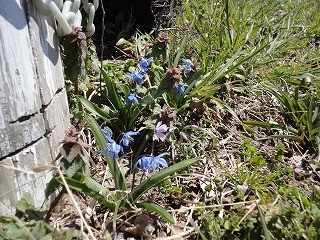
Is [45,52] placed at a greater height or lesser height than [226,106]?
greater

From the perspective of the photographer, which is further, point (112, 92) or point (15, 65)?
point (112, 92)

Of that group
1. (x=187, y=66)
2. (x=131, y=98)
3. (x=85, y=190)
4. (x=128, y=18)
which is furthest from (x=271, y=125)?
(x=128, y=18)

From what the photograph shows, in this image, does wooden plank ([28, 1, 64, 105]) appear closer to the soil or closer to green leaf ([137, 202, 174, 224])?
green leaf ([137, 202, 174, 224])

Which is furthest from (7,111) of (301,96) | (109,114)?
(301,96)

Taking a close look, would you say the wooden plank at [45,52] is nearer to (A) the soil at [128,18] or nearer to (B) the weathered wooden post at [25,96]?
(B) the weathered wooden post at [25,96]

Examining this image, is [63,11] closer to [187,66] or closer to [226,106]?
[187,66]

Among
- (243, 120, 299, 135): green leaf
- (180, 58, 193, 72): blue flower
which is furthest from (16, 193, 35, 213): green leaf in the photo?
(243, 120, 299, 135): green leaf

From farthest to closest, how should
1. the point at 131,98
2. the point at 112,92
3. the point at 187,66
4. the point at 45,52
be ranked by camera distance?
the point at 187,66 → the point at 112,92 → the point at 131,98 → the point at 45,52
